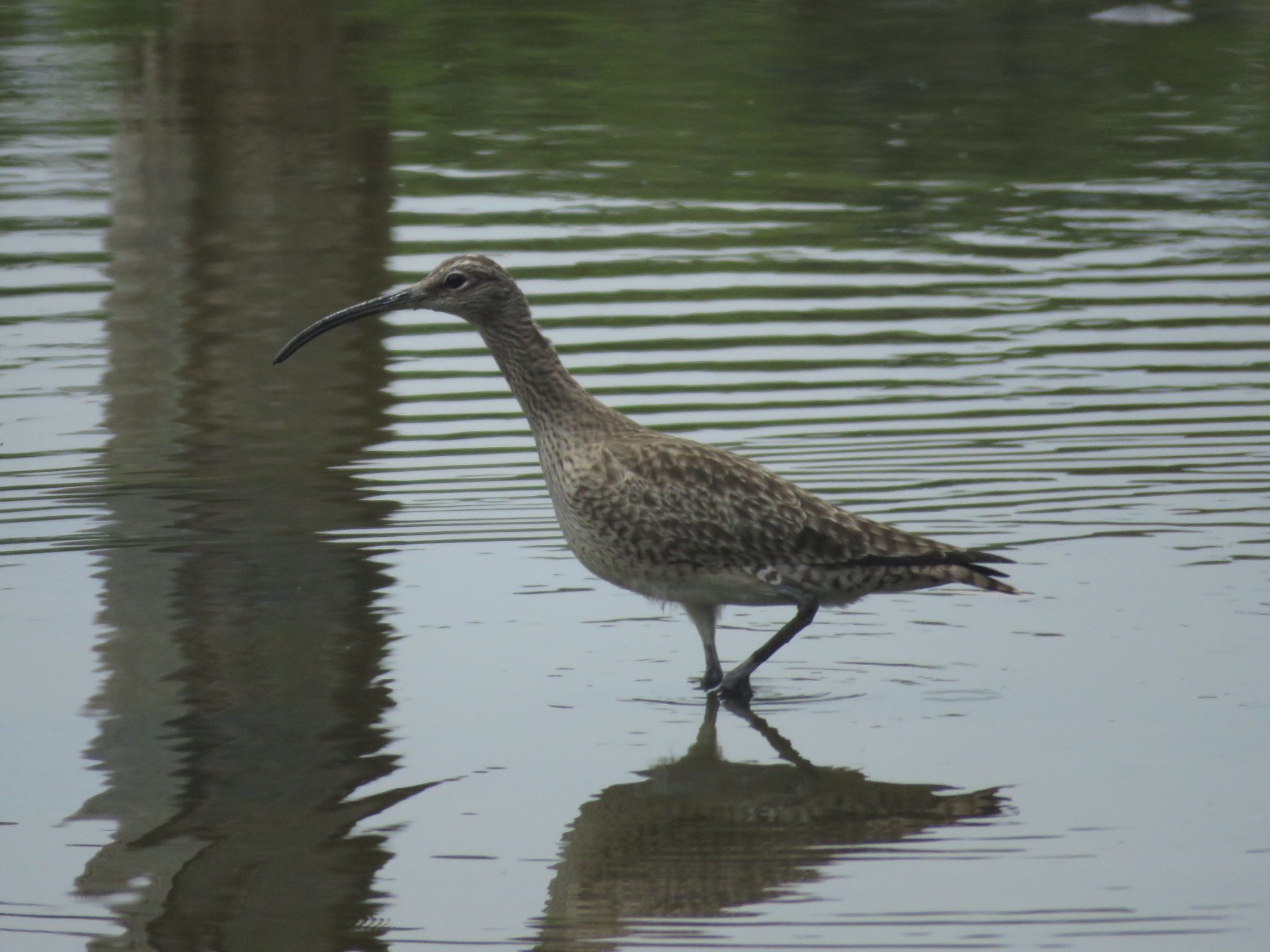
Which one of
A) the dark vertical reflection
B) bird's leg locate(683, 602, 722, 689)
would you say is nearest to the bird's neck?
bird's leg locate(683, 602, 722, 689)

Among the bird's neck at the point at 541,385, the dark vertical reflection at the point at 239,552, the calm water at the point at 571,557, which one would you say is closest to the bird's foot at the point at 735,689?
the calm water at the point at 571,557

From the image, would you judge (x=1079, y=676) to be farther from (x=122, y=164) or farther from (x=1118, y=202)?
(x=122, y=164)

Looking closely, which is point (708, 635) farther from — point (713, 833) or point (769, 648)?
point (713, 833)

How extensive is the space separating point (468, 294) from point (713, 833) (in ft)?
7.99

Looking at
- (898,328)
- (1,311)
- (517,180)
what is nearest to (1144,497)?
(898,328)

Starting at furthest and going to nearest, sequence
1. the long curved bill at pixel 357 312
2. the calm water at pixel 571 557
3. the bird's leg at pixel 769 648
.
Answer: the long curved bill at pixel 357 312
the bird's leg at pixel 769 648
the calm water at pixel 571 557

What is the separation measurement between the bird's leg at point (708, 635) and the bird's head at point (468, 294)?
1.31m

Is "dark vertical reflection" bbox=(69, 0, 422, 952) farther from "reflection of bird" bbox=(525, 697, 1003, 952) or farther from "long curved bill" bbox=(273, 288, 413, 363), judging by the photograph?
"long curved bill" bbox=(273, 288, 413, 363)

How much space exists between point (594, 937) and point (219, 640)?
3.16 m

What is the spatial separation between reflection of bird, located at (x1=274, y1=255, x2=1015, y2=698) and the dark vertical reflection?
3.63 ft

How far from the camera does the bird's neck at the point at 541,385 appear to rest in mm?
8430

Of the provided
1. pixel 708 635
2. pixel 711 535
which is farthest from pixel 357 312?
pixel 708 635

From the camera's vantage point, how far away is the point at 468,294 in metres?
8.47

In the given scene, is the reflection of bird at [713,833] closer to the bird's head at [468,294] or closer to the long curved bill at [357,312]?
the bird's head at [468,294]
